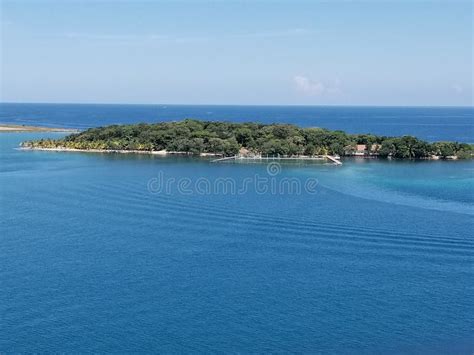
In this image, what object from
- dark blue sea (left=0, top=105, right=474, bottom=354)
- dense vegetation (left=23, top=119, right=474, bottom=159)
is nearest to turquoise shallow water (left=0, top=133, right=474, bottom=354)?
dark blue sea (left=0, top=105, right=474, bottom=354)

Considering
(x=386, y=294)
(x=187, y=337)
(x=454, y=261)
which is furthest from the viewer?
(x=454, y=261)

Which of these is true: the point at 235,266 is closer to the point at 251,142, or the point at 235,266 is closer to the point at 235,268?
the point at 235,268

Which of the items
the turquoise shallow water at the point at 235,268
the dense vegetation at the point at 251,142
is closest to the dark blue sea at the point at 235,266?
the turquoise shallow water at the point at 235,268

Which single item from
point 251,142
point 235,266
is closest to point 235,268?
point 235,266

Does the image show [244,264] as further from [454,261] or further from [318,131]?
[318,131]

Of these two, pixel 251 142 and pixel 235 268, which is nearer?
pixel 235 268

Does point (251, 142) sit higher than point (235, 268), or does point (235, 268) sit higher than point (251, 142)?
point (251, 142)

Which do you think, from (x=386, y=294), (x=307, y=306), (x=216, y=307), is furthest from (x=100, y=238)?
(x=386, y=294)
